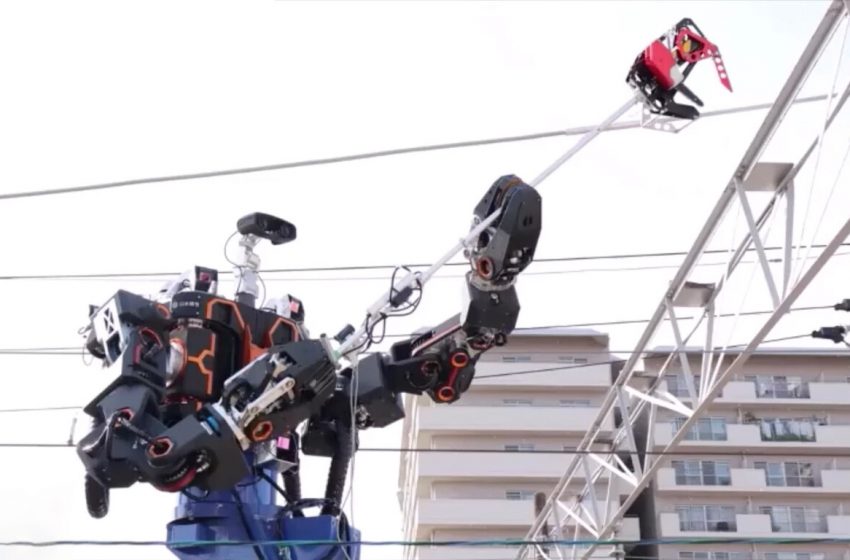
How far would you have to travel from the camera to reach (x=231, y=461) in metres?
7.96

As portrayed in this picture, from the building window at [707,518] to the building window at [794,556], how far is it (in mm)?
1567

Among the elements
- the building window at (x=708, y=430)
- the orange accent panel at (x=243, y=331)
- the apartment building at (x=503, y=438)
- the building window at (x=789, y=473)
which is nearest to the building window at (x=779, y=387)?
the building window at (x=708, y=430)

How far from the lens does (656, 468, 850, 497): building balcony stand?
39.8 m

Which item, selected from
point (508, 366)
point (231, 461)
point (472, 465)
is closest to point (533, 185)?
point (231, 461)

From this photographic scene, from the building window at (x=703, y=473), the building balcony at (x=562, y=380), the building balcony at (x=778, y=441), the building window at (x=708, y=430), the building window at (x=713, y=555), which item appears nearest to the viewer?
the building window at (x=713, y=555)

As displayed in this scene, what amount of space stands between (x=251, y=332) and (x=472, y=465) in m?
32.3

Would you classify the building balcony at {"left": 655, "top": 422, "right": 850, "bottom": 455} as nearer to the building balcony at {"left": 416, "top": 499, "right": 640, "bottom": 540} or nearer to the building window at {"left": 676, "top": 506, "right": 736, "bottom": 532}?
the building window at {"left": 676, "top": 506, "right": 736, "bottom": 532}

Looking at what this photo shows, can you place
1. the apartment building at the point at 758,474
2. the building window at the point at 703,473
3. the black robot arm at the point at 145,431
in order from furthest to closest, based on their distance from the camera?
1. the building window at the point at 703,473
2. the apartment building at the point at 758,474
3. the black robot arm at the point at 145,431

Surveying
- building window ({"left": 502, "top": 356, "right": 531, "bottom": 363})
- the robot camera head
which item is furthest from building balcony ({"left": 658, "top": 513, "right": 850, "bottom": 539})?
the robot camera head

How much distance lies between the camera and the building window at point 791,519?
3978 centimetres

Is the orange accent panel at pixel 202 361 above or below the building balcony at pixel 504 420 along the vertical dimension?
below

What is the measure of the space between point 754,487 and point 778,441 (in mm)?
2004

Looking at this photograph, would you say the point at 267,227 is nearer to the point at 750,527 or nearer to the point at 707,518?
the point at 707,518

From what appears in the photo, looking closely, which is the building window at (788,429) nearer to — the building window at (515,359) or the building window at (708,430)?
the building window at (708,430)
